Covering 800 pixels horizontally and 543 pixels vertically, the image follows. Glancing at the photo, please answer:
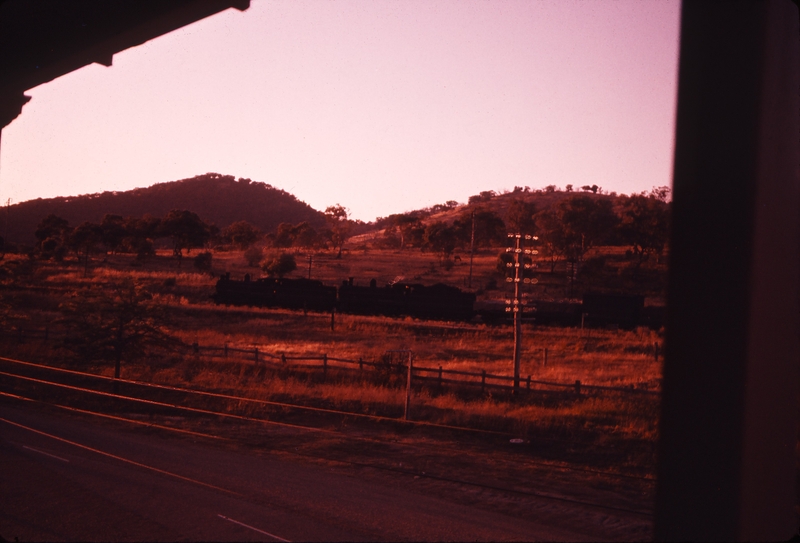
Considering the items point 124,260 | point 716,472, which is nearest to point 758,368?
point 716,472

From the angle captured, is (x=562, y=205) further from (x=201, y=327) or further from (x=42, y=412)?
(x=42, y=412)

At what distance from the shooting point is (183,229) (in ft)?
247

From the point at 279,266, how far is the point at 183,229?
16.3 m

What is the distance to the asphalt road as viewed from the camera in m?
6.87

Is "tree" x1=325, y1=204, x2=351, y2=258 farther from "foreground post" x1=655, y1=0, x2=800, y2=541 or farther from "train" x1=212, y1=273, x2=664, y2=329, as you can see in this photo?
"foreground post" x1=655, y1=0, x2=800, y2=541

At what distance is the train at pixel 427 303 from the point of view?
42.1 m

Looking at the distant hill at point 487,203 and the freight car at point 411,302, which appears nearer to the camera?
→ the freight car at point 411,302

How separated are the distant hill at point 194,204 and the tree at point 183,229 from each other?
54076 millimetres

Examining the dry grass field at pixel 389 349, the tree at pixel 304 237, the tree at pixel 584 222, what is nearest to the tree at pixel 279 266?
the dry grass field at pixel 389 349

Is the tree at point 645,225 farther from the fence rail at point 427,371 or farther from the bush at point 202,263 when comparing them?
the bush at point 202,263

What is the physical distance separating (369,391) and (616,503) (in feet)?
38.3

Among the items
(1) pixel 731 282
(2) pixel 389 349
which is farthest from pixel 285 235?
(1) pixel 731 282

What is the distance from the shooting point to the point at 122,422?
1452 cm

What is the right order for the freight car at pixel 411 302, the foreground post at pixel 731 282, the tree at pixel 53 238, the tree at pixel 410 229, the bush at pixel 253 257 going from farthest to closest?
1. the tree at pixel 410 229
2. the bush at pixel 253 257
3. the tree at pixel 53 238
4. the freight car at pixel 411 302
5. the foreground post at pixel 731 282
